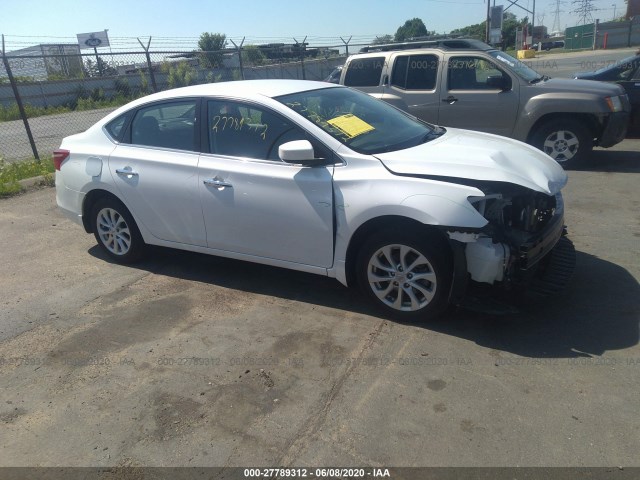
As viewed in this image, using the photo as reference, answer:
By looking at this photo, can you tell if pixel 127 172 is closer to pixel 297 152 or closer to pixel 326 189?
pixel 297 152

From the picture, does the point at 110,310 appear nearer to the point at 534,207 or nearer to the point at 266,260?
the point at 266,260

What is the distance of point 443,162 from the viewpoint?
12.4ft

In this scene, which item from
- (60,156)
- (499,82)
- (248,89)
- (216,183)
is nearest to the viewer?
(216,183)

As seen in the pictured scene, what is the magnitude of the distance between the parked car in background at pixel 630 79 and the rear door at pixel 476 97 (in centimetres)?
227

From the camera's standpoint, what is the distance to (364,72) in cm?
902

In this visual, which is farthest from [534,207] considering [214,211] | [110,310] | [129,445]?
[110,310]

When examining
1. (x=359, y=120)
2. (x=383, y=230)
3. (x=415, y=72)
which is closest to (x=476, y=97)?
(x=415, y=72)

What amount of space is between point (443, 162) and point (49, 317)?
335 cm

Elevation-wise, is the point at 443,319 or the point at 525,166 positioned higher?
the point at 525,166

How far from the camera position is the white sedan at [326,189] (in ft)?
11.8

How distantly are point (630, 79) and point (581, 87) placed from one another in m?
1.96

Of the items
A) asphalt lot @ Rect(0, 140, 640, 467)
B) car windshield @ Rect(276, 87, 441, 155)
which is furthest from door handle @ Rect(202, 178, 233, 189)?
asphalt lot @ Rect(0, 140, 640, 467)

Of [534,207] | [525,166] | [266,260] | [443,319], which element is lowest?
[443,319]

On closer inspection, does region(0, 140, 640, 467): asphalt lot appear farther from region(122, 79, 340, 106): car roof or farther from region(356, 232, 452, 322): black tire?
region(122, 79, 340, 106): car roof
